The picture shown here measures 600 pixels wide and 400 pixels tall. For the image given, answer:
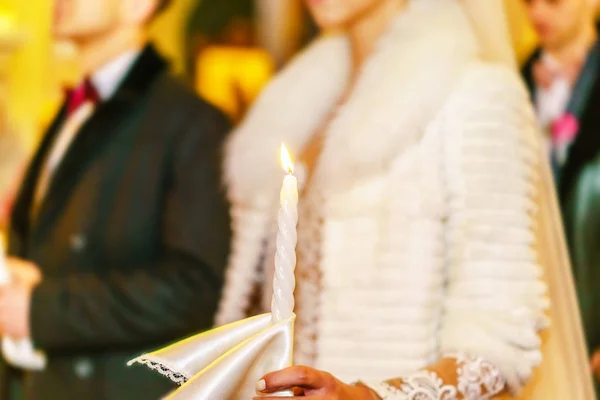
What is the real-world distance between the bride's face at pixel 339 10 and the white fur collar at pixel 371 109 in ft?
0.21

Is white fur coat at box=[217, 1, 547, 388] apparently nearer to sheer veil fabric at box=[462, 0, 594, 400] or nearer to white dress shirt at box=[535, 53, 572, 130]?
sheer veil fabric at box=[462, 0, 594, 400]

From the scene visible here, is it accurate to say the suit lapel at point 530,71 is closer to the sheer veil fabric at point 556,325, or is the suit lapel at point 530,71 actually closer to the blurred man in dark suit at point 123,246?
the blurred man in dark suit at point 123,246

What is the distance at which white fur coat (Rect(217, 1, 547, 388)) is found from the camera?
110 cm

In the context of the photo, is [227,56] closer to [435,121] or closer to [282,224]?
[435,121]

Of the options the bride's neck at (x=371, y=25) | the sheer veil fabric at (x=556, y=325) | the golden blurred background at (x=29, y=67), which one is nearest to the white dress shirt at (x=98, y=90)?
the bride's neck at (x=371, y=25)

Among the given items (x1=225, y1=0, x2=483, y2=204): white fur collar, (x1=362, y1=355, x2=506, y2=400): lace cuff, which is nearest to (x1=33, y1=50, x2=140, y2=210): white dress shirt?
(x1=225, y1=0, x2=483, y2=204): white fur collar

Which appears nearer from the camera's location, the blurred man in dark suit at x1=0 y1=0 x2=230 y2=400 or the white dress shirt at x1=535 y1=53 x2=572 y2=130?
the blurred man in dark suit at x1=0 y1=0 x2=230 y2=400

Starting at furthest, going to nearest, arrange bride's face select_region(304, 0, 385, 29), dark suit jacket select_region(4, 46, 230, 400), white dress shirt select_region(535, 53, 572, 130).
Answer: white dress shirt select_region(535, 53, 572, 130) → dark suit jacket select_region(4, 46, 230, 400) → bride's face select_region(304, 0, 385, 29)

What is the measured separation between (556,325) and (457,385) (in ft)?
0.87

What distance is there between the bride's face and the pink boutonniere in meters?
0.87

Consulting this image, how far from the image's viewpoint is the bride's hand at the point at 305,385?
31.6 inches

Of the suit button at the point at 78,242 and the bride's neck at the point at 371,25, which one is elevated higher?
the bride's neck at the point at 371,25

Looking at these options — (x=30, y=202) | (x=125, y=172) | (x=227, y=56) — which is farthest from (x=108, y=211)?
(x=227, y=56)

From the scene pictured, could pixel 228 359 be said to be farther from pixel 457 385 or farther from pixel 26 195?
pixel 26 195
